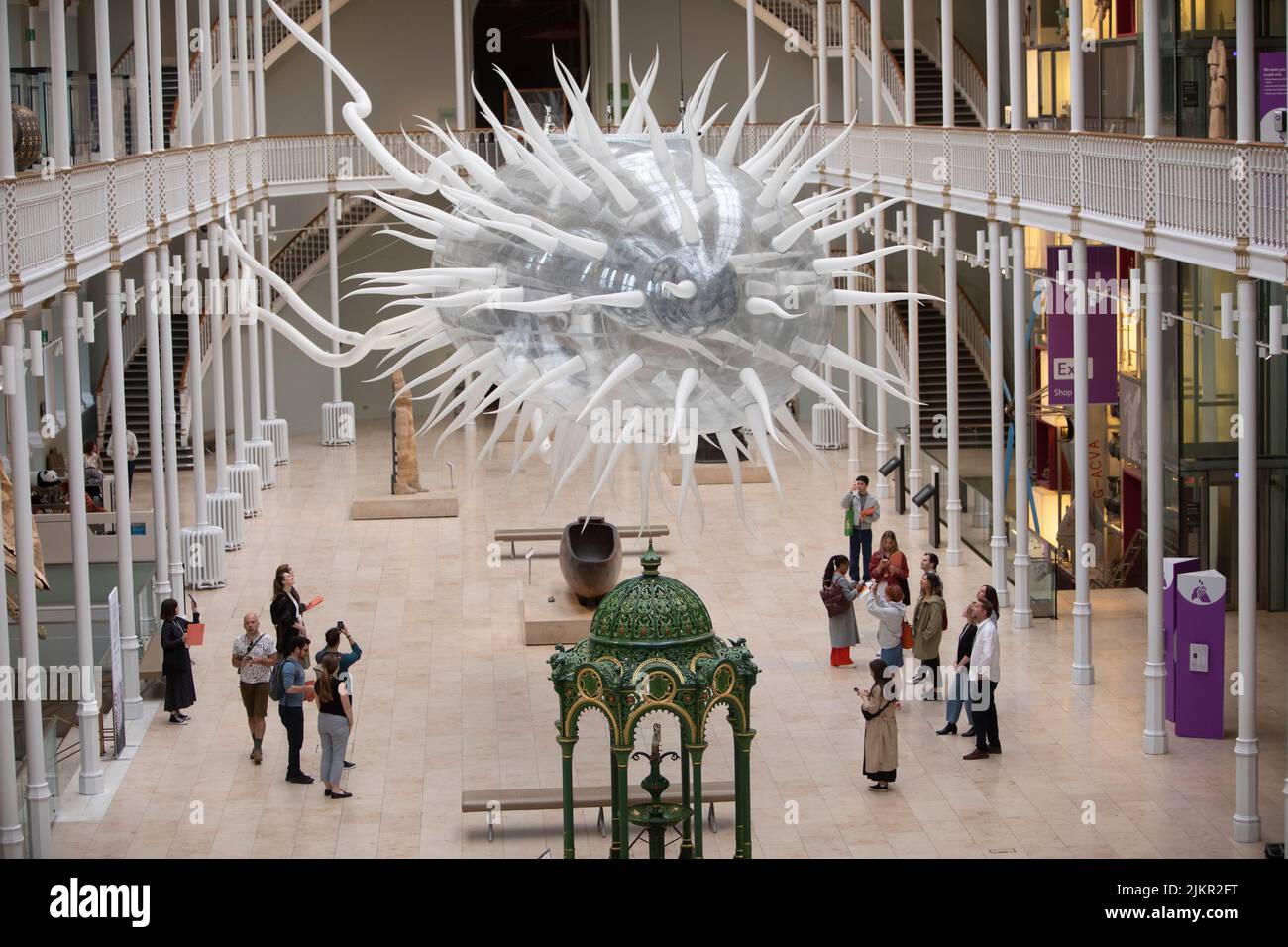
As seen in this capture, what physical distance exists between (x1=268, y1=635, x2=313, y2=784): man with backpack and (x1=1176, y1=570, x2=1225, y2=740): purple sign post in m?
8.24

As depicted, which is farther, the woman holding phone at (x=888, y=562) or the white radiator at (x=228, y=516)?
the white radiator at (x=228, y=516)

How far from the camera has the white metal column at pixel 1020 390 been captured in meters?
24.4

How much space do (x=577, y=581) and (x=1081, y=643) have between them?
587 centimetres

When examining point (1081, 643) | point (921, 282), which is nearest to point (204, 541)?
point (1081, 643)

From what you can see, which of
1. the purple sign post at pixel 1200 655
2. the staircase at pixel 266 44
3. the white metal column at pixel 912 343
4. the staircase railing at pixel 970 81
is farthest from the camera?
the staircase at pixel 266 44

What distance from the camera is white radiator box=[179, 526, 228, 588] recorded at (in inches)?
1059

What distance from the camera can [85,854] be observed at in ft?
55.9

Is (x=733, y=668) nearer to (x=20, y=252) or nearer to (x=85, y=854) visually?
(x=85, y=854)

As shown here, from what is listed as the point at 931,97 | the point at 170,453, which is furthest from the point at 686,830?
the point at 931,97

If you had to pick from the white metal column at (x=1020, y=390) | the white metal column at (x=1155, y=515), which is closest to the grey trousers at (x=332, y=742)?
the white metal column at (x=1155, y=515)

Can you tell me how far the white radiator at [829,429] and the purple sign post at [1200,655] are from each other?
58.6ft

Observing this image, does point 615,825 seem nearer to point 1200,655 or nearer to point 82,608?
point 82,608

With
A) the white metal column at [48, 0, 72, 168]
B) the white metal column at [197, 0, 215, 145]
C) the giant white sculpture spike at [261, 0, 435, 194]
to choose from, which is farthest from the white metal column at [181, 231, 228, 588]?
the giant white sculpture spike at [261, 0, 435, 194]

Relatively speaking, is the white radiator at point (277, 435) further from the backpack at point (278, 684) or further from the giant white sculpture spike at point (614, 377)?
the giant white sculpture spike at point (614, 377)
